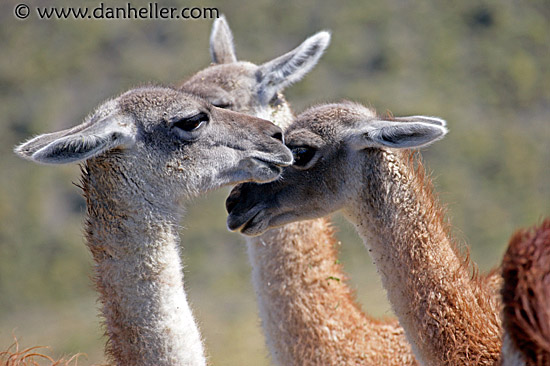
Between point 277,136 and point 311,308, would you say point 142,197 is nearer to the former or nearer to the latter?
point 277,136

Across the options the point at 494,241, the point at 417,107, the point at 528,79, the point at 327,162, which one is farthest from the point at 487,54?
the point at 327,162

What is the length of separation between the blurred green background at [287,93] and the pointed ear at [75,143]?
29.0 ft

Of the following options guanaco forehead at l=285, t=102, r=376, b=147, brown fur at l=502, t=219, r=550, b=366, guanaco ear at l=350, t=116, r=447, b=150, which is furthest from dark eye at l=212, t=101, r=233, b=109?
brown fur at l=502, t=219, r=550, b=366

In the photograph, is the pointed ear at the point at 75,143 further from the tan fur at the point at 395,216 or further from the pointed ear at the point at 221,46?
the pointed ear at the point at 221,46

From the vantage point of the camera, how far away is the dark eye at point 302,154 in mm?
3600

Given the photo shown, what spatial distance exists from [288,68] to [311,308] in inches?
77.1

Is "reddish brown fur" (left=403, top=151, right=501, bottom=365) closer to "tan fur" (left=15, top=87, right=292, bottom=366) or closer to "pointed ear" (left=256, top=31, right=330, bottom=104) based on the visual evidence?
"tan fur" (left=15, top=87, right=292, bottom=366)

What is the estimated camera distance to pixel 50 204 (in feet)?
53.0

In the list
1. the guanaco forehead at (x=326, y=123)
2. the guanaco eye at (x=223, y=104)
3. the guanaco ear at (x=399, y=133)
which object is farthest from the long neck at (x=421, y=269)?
the guanaco eye at (x=223, y=104)

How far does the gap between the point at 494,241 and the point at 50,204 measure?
10.4 meters

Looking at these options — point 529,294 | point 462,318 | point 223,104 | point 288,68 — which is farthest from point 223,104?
point 529,294

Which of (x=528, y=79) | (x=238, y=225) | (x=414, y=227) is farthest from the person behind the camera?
(x=528, y=79)

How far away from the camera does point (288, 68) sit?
5.04m

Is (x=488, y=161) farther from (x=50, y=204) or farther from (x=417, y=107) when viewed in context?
(x=50, y=204)
